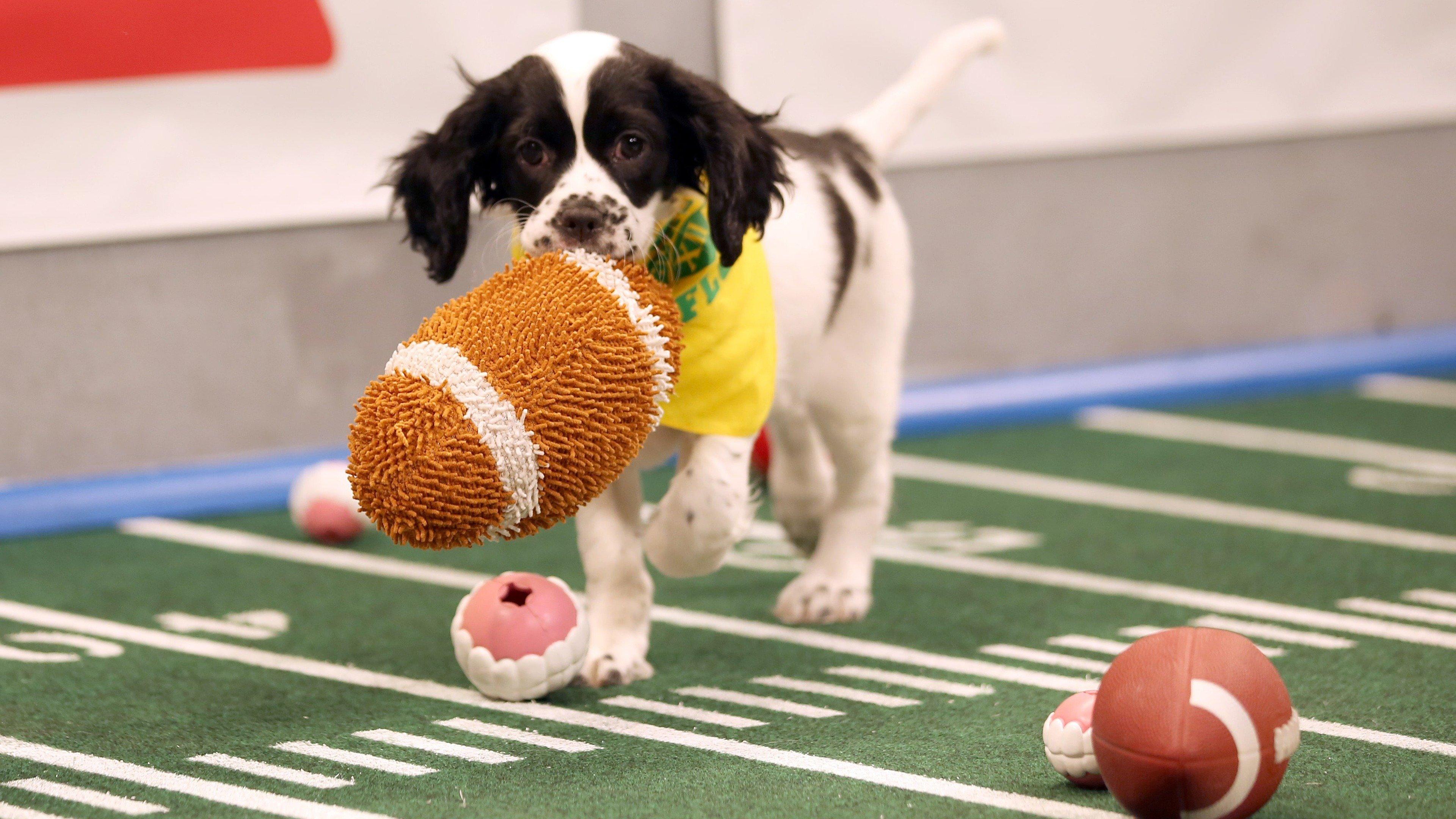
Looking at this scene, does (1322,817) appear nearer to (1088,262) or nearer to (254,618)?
(254,618)

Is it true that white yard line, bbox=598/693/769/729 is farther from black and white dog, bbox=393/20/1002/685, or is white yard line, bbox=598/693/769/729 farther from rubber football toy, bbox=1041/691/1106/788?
rubber football toy, bbox=1041/691/1106/788

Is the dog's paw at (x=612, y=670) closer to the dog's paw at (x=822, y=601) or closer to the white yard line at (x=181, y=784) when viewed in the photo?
the dog's paw at (x=822, y=601)

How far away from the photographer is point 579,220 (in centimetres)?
260

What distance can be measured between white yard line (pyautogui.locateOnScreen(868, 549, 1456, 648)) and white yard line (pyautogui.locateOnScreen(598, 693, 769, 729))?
891mm

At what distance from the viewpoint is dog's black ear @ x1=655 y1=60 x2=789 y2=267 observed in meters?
2.75

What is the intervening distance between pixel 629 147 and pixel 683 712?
0.93 metres

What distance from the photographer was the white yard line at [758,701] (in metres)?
2.75

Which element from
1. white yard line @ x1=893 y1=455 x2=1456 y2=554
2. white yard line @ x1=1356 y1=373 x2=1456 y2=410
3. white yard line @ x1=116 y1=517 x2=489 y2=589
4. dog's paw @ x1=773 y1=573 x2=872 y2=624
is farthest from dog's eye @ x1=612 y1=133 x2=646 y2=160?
white yard line @ x1=1356 y1=373 x2=1456 y2=410

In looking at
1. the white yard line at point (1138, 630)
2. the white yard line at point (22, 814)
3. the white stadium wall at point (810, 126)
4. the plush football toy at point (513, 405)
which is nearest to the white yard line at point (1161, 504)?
the white yard line at point (1138, 630)

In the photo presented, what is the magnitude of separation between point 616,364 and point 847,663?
90cm

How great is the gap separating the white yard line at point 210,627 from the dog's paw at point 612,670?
79 cm

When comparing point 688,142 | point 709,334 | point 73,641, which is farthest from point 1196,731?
point 73,641

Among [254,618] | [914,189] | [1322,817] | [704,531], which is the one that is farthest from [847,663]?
[914,189]

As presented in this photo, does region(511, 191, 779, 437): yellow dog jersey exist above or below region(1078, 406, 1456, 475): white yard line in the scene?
above
